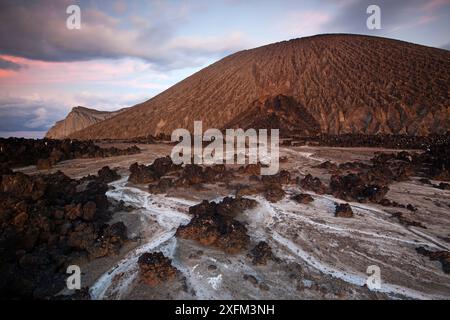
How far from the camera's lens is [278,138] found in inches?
860

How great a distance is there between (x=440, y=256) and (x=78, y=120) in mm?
60571

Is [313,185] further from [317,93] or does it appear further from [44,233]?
[317,93]

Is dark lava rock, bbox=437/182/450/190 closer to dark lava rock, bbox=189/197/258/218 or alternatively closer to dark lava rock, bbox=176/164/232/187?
dark lava rock, bbox=189/197/258/218

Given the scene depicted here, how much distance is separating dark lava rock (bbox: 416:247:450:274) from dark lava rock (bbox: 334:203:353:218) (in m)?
1.95

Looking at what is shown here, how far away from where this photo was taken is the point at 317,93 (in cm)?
2908

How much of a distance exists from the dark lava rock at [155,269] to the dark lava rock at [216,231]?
3.91 ft

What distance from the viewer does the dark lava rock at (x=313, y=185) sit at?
11.0 m

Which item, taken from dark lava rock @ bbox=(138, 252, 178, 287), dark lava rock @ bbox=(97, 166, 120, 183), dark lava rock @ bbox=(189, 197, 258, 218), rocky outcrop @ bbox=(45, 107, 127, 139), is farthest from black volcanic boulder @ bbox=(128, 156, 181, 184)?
rocky outcrop @ bbox=(45, 107, 127, 139)

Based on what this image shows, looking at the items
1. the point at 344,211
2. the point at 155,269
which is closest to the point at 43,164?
the point at 155,269

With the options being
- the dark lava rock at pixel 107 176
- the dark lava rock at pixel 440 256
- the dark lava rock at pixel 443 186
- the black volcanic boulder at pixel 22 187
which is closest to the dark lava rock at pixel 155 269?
the black volcanic boulder at pixel 22 187

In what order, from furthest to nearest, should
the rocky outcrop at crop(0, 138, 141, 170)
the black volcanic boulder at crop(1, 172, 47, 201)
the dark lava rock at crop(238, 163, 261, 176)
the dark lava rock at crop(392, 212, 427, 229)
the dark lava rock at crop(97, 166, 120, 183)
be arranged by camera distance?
the rocky outcrop at crop(0, 138, 141, 170)
the dark lava rock at crop(238, 163, 261, 176)
the dark lava rock at crop(97, 166, 120, 183)
the dark lava rock at crop(392, 212, 427, 229)
the black volcanic boulder at crop(1, 172, 47, 201)

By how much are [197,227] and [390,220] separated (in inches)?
196

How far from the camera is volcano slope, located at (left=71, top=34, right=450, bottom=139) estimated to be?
82.4 feet

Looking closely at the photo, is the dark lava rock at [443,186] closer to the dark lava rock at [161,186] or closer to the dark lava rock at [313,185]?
the dark lava rock at [313,185]
